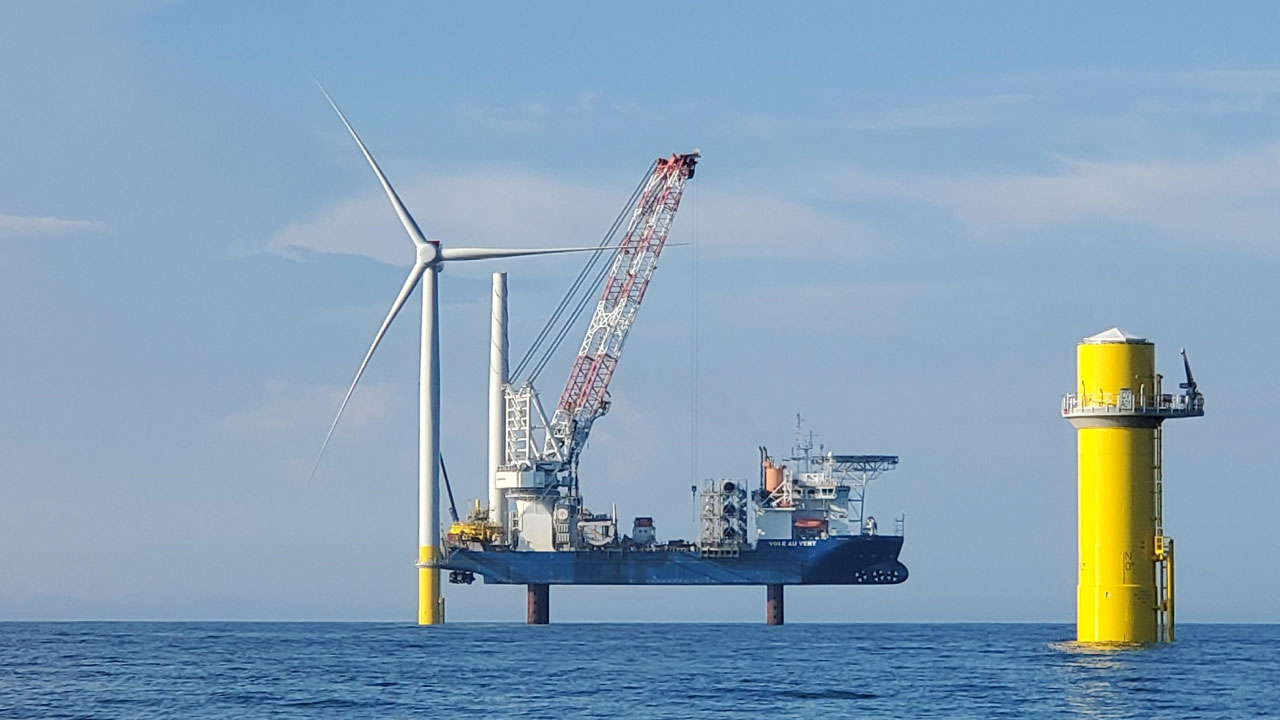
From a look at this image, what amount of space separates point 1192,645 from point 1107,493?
3502cm

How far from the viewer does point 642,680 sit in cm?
8412

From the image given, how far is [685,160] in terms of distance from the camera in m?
161

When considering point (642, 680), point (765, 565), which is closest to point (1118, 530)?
point (642, 680)

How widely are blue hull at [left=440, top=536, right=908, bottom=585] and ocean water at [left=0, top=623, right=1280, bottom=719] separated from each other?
2767cm

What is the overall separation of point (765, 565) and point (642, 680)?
234 feet

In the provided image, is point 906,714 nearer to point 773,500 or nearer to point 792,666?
point 792,666

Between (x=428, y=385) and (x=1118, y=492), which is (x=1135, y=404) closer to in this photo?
(x=1118, y=492)

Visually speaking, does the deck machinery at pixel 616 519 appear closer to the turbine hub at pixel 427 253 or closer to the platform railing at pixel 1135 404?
the turbine hub at pixel 427 253

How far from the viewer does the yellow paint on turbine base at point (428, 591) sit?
155 metres

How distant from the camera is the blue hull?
15412cm

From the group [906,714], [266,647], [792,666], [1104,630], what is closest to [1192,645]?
[792,666]

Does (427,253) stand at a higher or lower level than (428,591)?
higher

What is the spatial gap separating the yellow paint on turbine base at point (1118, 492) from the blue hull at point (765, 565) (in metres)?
77.7

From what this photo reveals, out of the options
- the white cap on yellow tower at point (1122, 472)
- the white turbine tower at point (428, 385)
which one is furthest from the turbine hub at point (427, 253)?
the white cap on yellow tower at point (1122, 472)
